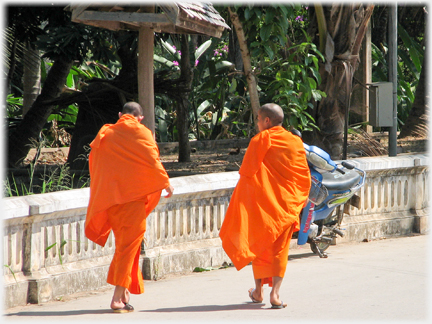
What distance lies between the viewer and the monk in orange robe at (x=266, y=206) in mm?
4973

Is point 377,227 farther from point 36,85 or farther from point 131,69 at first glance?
point 36,85

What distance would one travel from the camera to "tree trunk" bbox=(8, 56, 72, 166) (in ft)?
35.3

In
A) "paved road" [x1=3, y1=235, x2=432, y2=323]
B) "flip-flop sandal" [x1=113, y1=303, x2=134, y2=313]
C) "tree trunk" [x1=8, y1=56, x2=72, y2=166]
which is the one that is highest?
"tree trunk" [x1=8, y1=56, x2=72, y2=166]

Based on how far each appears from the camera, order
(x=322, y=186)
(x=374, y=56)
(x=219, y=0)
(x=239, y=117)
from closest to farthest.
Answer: (x=322, y=186), (x=219, y=0), (x=239, y=117), (x=374, y=56)

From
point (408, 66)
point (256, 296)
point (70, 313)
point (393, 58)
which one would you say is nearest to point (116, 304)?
point (70, 313)

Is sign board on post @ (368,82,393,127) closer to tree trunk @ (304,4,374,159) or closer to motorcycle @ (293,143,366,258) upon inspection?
tree trunk @ (304,4,374,159)

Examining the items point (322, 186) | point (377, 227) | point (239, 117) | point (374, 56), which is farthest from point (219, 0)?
point (374, 56)

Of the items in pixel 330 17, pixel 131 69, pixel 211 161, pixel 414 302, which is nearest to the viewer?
pixel 414 302

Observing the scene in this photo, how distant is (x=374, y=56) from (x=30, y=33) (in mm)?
11450

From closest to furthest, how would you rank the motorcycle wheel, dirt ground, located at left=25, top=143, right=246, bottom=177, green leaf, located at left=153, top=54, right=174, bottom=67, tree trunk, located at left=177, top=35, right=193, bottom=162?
the motorcycle wheel, dirt ground, located at left=25, top=143, right=246, bottom=177, tree trunk, located at left=177, top=35, right=193, bottom=162, green leaf, located at left=153, top=54, right=174, bottom=67

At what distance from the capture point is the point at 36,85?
12.9m

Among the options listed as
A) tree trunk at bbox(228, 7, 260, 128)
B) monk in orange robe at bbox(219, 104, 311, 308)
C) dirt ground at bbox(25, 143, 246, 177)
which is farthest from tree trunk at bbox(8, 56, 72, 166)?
monk in orange robe at bbox(219, 104, 311, 308)

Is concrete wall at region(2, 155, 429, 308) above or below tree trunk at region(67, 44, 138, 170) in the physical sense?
below

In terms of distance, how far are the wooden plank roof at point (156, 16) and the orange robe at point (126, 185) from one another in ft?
4.29
